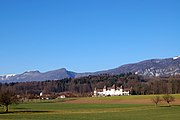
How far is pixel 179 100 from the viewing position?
122938 mm

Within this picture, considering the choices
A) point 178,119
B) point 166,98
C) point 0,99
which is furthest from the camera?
point 166,98

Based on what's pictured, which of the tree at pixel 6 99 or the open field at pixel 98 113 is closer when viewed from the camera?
the open field at pixel 98 113

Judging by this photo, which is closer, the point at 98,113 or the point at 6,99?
the point at 98,113

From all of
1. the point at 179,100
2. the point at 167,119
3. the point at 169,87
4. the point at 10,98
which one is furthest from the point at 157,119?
the point at 169,87

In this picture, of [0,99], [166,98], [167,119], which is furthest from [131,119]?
[166,98]

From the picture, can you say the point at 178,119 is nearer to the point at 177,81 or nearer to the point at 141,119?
the point at 141,119

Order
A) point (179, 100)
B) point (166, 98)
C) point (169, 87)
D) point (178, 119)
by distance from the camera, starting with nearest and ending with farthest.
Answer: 1. point (178, 119)
2. point (166, 98)
3. point (179, 100)
4. point (169, 87)

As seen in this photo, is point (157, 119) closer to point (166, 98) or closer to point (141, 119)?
point (141, 119)

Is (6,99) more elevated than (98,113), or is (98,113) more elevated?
(6,99)

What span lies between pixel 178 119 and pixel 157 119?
3.66m

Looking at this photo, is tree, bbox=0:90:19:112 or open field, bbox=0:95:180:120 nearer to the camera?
open field, bbox=0:95:180:120

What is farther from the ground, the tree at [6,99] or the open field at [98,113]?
the tree at [6,99]

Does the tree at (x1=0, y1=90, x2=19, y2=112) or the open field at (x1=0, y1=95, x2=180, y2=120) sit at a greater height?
the tree at (x1=0, y1=90, x2=19, y2=112)

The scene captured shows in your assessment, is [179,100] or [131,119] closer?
[131,119]
